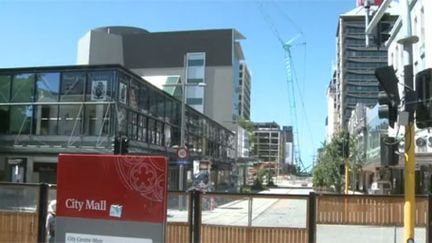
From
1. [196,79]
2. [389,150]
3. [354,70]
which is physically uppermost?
[354,70]

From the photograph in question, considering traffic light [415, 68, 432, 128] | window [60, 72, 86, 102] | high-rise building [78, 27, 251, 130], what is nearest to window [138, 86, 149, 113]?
window [60, 72, 86, 102]

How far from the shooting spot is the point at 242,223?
12.1 m

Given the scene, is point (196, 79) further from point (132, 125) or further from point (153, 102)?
point (132, 125)

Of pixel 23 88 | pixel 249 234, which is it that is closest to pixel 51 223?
pixel 249 234

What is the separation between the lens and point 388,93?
10.3 meters

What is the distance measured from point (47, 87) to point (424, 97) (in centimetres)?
2889

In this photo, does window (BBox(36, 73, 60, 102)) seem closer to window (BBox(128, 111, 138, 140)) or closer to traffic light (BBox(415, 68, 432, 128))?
window (BBox(128, 111, 138, 140))

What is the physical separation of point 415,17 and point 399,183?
1937 centimetres

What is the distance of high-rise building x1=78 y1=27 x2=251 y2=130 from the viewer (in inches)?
4149

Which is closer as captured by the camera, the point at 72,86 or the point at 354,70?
the point at 72,86

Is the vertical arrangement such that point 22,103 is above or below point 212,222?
above

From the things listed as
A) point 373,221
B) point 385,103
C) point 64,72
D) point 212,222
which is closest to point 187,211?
point 212,222

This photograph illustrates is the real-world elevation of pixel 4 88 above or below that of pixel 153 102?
above

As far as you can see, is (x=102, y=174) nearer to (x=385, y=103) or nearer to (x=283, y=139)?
(x=385, y=103)
